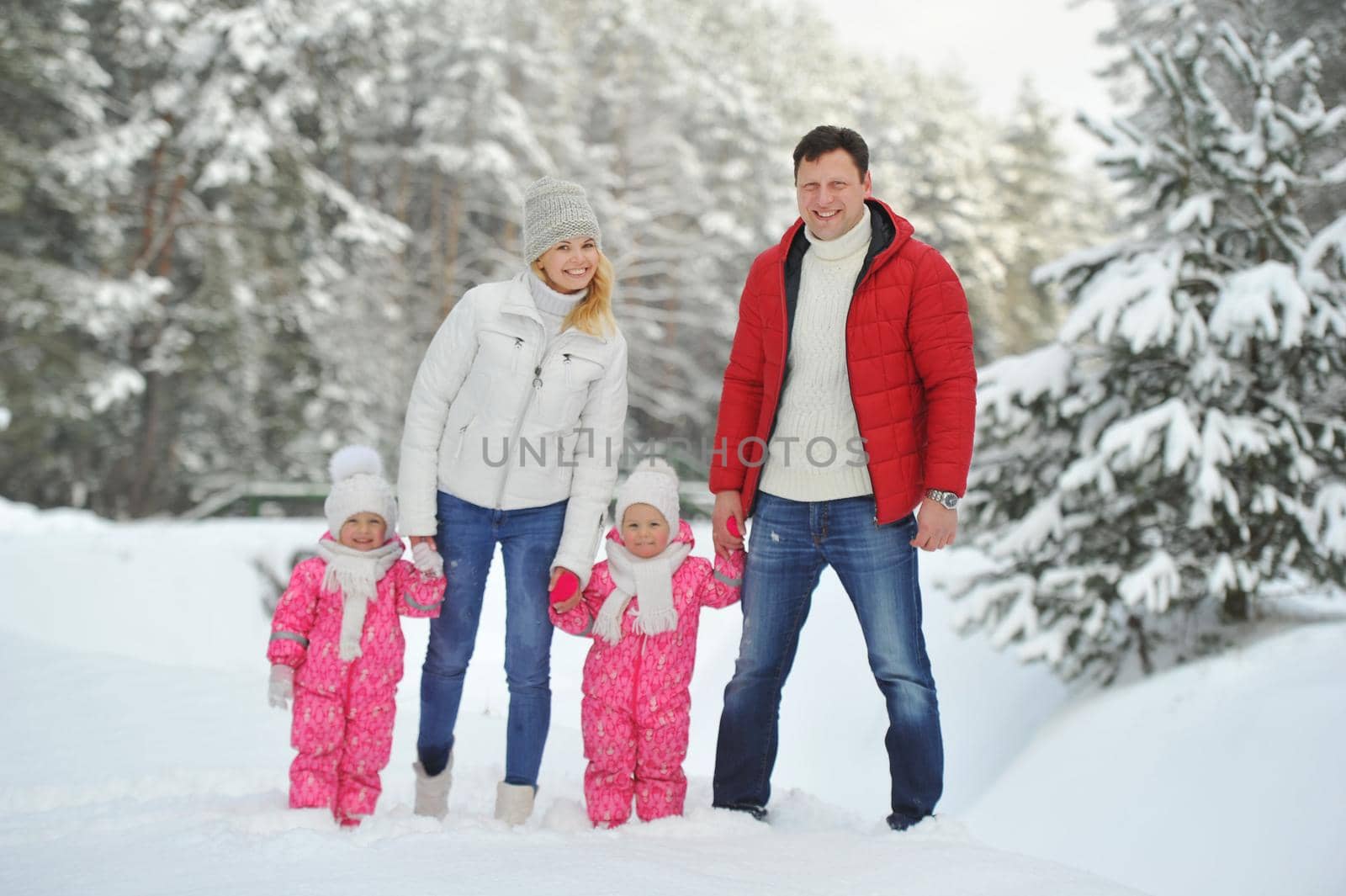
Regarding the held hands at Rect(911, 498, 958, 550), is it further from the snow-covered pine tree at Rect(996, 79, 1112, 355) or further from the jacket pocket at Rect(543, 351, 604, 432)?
the snow-covered pine tree at Rect(996, 79, 1112, 355)

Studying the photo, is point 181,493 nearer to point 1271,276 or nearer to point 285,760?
point 285,760

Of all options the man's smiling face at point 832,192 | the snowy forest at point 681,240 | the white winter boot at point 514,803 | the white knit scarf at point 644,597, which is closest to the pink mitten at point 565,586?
the white knit scarf at point 644,597

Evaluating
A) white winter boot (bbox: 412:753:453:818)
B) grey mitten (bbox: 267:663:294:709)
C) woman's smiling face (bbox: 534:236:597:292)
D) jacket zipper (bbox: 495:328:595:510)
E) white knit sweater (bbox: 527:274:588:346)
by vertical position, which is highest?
woman's smiling face (bbox: 534:236:597:292)

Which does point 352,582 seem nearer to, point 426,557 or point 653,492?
point 426,557

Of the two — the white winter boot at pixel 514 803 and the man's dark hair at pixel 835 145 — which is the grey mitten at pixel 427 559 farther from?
the man's dark hair at pixel 835 145

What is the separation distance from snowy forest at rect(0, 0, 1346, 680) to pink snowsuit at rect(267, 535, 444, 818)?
3.93 metres

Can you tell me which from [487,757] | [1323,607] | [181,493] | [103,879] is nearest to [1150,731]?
[1323,607]

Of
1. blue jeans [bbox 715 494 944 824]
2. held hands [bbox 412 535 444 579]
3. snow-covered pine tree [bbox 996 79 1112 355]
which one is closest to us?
blue jeans [bbox 715 494 944 824]

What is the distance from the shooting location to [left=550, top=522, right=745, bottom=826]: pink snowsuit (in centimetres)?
302

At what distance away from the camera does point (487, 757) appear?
4703 mm

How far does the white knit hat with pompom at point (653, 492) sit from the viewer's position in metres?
3.11

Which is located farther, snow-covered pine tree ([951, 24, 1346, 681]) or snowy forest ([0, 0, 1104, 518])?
snowy forest ([0, 0, 1104, 518])

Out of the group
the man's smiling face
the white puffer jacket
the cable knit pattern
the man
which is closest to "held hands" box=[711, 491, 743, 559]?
the man

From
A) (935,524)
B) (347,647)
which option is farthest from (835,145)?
(347,647)
